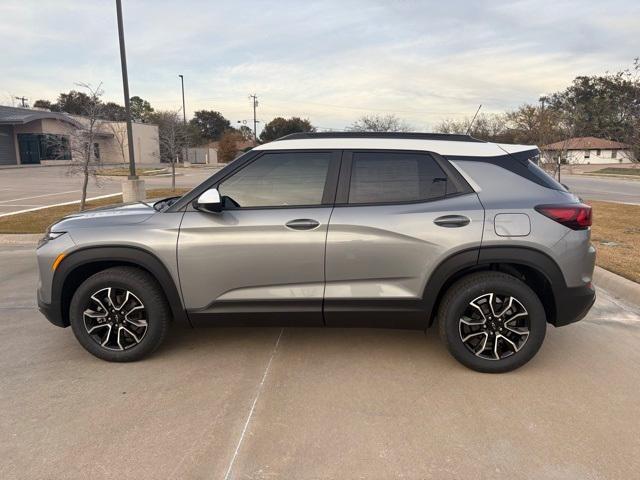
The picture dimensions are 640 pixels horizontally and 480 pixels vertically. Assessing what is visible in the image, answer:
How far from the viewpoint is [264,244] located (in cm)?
333

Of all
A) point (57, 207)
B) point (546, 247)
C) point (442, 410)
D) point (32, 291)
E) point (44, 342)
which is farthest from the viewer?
point (57, 207)

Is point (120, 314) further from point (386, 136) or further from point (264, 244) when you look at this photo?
point (386, 136)

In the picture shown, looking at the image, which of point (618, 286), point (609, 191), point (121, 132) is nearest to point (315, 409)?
point (618, 286)

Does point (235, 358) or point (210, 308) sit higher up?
point (210, 308)

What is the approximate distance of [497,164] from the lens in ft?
11.2

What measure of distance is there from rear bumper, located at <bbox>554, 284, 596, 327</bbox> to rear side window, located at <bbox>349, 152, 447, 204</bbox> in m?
1.15

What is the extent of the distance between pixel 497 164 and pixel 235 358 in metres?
2.53

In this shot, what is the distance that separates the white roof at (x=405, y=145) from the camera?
3475mm

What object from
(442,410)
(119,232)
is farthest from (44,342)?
(442,410)

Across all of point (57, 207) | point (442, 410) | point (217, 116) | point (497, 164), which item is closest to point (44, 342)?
point (442, 410)

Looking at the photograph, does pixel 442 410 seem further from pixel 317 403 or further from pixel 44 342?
pixel 44 342

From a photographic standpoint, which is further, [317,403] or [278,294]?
[278,294]

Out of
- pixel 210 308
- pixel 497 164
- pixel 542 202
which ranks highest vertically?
pixel 497 164

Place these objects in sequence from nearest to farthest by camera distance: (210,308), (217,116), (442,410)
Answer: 1. (442,410)
2. (210,308)
3. (217,116)
